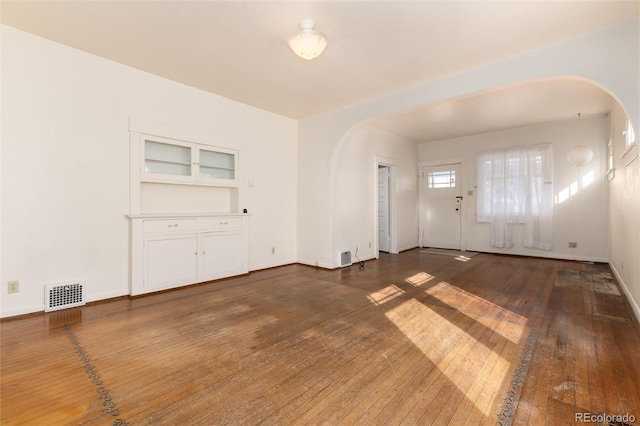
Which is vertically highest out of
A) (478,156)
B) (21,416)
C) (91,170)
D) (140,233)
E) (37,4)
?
(37,4)

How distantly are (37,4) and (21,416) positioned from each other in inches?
124

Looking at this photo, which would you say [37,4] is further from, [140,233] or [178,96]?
[140,233]

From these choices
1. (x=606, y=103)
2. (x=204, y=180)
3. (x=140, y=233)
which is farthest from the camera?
(x=606, y=103)

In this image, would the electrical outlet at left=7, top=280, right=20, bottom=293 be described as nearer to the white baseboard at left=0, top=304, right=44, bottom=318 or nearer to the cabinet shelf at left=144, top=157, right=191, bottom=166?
the white baseboard at left=0, top=304, right=44, bottom=318

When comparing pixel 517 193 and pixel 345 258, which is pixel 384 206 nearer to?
pixel 345 258

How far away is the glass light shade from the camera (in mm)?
5395

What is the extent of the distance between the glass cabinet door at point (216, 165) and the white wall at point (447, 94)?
1422 mm

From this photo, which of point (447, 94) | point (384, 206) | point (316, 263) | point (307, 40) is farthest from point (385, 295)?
point (384, 206)

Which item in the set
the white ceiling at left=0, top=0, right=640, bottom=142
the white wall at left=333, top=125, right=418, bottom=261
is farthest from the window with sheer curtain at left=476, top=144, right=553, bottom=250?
the white ceiling at left=0, top=0, right=640, bottom=142

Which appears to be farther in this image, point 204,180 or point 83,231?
point 204,180

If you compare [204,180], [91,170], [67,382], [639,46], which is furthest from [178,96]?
[639,46]

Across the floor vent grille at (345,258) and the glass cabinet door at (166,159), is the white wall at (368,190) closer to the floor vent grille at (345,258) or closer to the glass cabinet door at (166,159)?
the floor vent grille at (345,258)

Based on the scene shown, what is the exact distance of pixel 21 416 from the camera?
1.55 metres

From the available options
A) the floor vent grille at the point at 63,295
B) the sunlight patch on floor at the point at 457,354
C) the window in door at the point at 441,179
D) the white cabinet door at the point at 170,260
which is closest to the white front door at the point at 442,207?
the window in door at the point at 441,179
